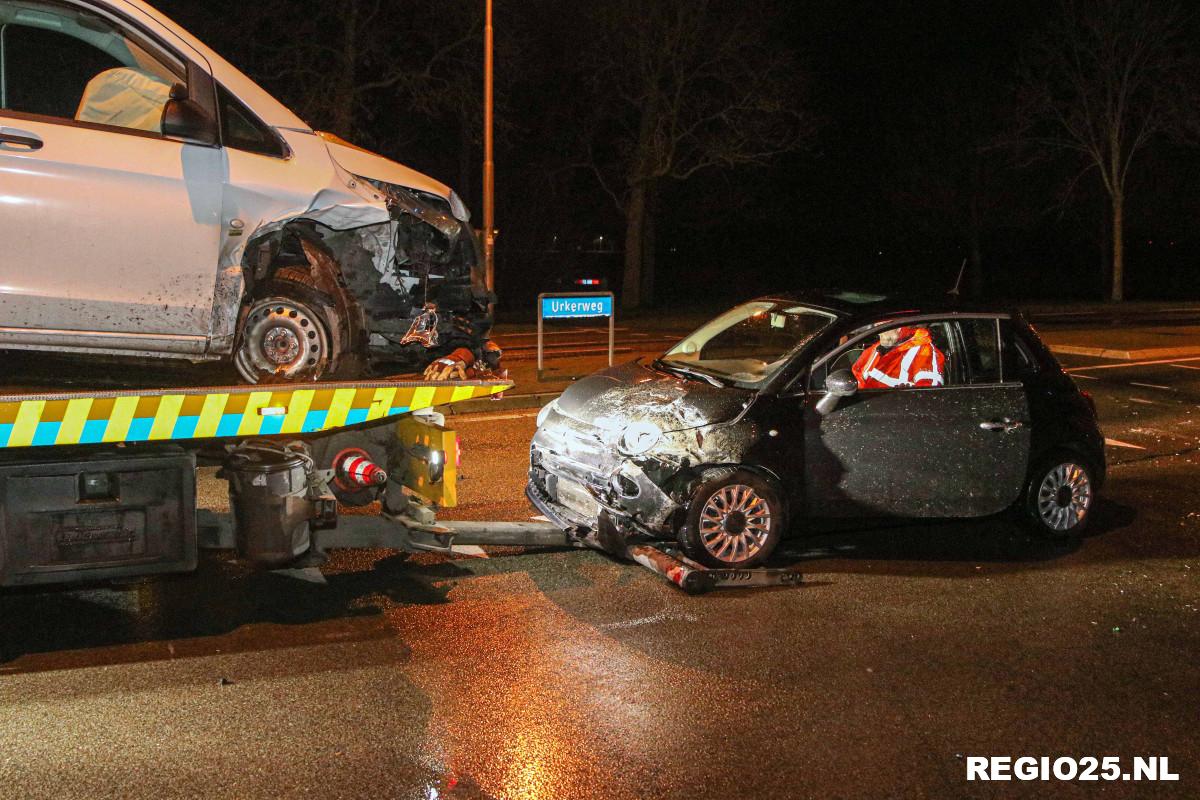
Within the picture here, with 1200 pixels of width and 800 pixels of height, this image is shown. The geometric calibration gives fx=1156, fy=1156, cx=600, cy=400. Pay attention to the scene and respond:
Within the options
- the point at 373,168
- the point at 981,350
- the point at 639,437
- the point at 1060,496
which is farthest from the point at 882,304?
the point at 373,168

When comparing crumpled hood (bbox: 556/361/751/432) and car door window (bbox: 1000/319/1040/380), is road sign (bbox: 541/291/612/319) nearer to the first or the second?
crumpled hood (bbox: 556/361/751/432)

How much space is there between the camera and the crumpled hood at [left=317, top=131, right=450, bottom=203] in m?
6.07

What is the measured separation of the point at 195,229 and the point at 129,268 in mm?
355

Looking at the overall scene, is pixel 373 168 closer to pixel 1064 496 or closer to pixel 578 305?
pixel 1064 496

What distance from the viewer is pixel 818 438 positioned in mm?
6707

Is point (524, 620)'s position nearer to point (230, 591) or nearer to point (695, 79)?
point (230, 591)

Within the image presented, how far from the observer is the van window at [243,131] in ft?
18.4

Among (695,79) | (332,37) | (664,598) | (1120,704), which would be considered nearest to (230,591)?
(664,598)

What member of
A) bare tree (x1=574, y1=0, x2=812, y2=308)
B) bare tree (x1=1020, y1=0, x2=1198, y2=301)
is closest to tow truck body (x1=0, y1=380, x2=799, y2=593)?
bare tree (x1=574, y1=0, x2=812, y2=308)

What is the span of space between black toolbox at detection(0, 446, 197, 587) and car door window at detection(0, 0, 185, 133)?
5.08ft

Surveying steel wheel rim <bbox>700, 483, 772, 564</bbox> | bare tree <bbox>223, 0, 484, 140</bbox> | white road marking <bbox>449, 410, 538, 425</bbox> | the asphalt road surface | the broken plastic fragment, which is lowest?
the asphalt road surface

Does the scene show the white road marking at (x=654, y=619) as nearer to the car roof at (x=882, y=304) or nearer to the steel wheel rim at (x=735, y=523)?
the steel wheel rim at (x=735, y=523)

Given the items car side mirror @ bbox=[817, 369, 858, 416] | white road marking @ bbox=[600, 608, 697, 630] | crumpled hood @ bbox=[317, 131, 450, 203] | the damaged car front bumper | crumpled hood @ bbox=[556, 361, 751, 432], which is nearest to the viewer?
white road marking @ bbox=[600, 608, 697, 630]

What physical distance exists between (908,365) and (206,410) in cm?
418
